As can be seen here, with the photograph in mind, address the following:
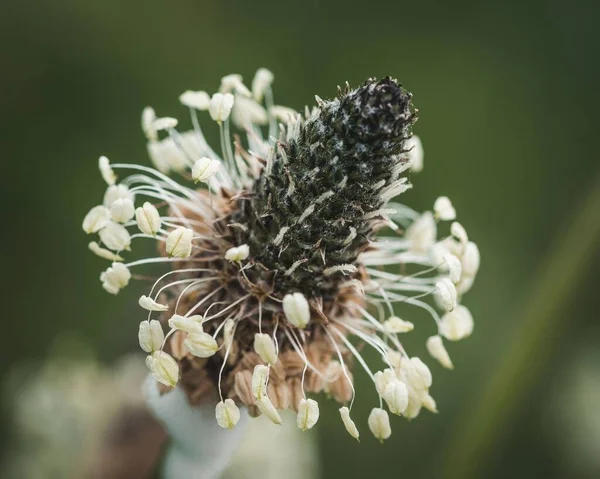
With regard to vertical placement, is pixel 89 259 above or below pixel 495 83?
below

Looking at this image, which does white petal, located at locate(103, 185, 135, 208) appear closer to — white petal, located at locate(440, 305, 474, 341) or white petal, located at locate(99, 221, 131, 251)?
white petal, located at locate(99, 221, 131, 251)

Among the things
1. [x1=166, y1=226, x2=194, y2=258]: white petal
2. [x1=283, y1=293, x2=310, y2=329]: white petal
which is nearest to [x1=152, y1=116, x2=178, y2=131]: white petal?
[x1=166, y1=226, x2=194, y2=258]: white petal

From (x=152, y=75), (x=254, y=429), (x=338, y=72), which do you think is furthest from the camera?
(x=338, y=72)

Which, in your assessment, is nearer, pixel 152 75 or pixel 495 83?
pixel 152 75

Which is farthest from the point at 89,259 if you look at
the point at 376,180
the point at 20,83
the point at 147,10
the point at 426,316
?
the point at 376,180

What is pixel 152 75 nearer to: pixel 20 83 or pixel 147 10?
pixel 147 10

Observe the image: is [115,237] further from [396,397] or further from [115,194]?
[396,397]
